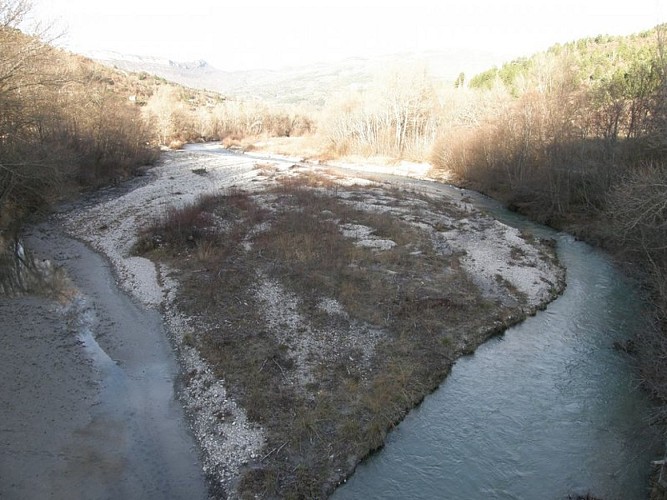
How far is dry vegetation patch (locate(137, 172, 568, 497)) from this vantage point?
13203mm

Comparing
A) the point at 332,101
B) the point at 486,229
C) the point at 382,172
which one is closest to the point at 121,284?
the point at 486,229

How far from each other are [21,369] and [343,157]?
61.5 metres

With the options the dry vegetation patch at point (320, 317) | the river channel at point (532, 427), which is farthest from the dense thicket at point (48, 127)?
the river channel at point (532, 427)

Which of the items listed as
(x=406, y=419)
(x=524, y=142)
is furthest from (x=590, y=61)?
(x=406, y=419)

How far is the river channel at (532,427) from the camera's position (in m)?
11.5

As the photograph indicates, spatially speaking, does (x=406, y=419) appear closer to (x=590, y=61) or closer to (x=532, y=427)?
(x=532, y=427)

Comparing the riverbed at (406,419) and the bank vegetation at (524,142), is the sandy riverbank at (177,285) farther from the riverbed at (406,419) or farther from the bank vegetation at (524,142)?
the bank vegetation at (524,142)

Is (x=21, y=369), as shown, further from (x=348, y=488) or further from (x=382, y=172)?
(x=382, y=172)

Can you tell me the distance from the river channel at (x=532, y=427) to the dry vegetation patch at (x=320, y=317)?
71 cm

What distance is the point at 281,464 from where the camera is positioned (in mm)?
12070

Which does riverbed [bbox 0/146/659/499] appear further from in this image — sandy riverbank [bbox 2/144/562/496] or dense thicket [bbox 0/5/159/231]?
dense thicket [bbox 0/5/159/231]

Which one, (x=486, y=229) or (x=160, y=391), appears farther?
(x=486, y=229)

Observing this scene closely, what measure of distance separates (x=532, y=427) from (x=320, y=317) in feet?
29.0

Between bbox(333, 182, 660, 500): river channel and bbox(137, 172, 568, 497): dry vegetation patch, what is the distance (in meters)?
0.71
